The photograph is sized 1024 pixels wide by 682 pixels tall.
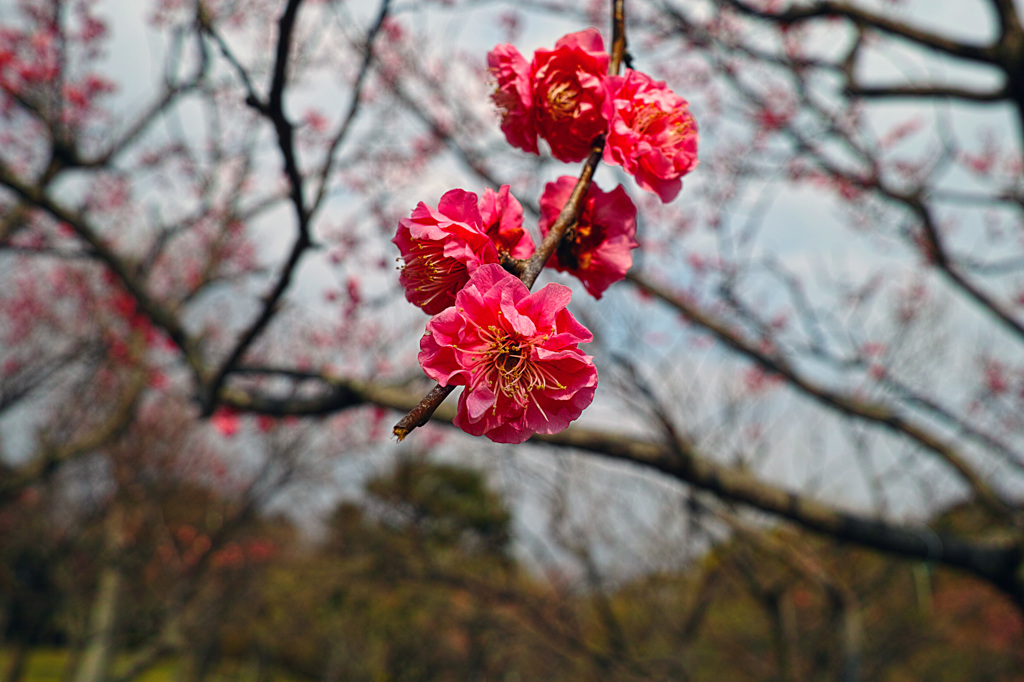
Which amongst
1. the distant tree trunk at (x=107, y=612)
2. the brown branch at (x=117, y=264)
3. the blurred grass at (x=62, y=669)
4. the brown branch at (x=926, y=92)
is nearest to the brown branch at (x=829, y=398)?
the brown branch at (x=926, y=92)

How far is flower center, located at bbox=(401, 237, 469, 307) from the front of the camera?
0.79m

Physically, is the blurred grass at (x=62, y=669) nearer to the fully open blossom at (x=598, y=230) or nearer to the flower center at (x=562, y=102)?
the fully open blossom at (x=598, y=230)

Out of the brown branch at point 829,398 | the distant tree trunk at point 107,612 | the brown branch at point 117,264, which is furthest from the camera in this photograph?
the distant tree trunk at point 107,612

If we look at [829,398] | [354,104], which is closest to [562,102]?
[354,104]

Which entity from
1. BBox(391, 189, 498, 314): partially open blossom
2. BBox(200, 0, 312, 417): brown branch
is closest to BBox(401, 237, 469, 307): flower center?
BBox(391, 189, 498, 314): partially open blossom

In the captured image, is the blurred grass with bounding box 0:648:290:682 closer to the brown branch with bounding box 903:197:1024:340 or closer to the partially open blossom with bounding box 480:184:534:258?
the brown branch with bounding box 903:197:1024:340

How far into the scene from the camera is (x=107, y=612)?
806 cm

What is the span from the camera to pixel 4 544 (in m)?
9.16

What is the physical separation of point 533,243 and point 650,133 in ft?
1.03

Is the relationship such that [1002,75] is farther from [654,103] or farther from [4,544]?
[4,544]

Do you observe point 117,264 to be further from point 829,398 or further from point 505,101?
point 829,398

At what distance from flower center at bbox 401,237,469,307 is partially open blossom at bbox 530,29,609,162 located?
0.34m

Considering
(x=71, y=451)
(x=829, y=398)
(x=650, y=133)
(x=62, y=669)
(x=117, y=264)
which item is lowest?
(x=62, y=669)

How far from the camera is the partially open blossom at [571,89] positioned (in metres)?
0.94
